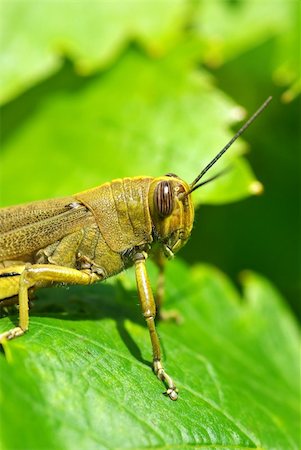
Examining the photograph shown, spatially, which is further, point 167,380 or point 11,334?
point 167,380

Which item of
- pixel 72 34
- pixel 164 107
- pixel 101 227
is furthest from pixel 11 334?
pixel 72 34

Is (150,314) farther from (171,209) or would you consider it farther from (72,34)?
(72,34)

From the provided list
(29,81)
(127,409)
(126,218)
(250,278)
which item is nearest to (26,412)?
(127,409)

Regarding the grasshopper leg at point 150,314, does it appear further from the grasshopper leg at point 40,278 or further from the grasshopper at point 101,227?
the grasshopper leg at point 40,278

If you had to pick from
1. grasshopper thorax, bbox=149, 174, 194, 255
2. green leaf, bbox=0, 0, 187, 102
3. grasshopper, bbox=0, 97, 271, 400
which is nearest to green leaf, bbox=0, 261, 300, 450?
grasshopper, bbox=0, 97, 271, 400

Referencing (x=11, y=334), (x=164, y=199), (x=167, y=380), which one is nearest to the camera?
(x=11, y=334)
